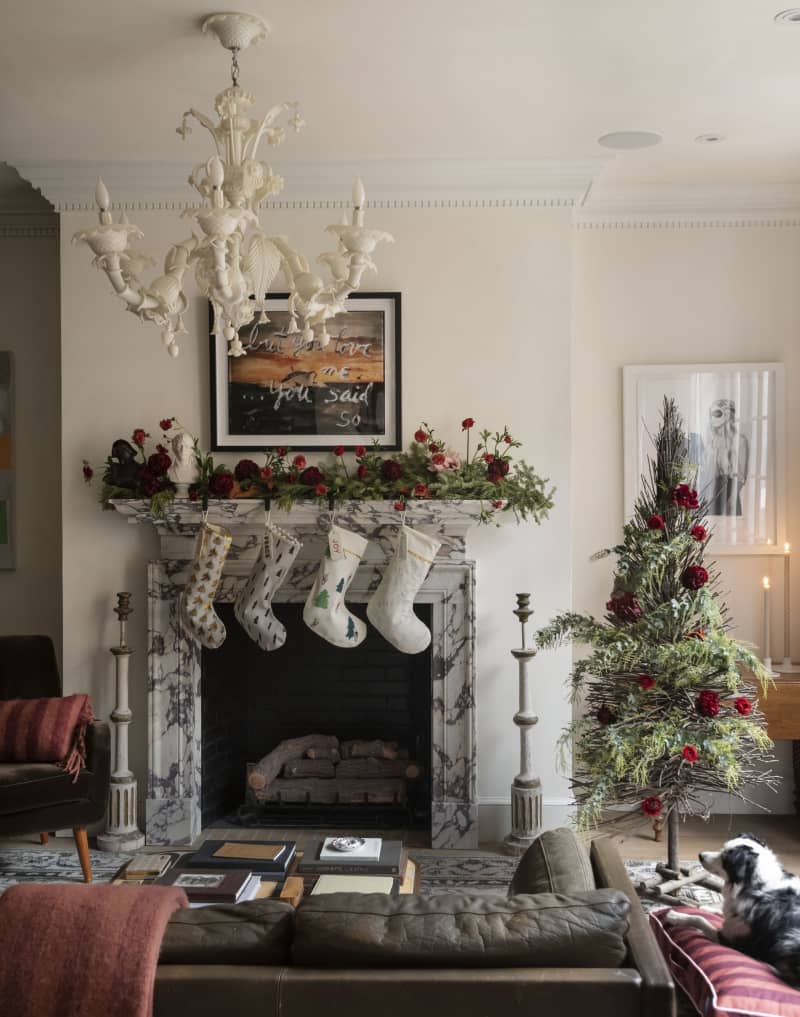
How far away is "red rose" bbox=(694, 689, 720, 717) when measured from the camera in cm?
328

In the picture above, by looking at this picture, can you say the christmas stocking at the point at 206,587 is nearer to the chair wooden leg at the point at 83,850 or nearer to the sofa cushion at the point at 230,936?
the chair wooden leg at the point at 83,850

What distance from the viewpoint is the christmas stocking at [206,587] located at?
393 centimetres

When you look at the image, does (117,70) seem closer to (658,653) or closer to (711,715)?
(658,653)

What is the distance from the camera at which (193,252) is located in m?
2.42

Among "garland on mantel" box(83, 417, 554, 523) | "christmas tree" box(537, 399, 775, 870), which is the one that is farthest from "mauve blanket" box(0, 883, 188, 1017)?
"garland on mantel" box(83, 417, 554, 523)

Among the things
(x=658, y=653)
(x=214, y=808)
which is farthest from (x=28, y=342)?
(x=658, y=653)

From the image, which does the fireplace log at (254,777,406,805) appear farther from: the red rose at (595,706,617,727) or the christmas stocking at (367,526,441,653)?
the red rose at (595,706,617,727)

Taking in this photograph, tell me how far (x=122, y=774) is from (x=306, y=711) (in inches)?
32.5

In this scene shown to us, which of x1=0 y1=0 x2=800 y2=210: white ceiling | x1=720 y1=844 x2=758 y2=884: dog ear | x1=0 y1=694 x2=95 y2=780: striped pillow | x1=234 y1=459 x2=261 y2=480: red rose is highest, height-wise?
x1=0 y1=0 x2=800 y2=210: white ceiling

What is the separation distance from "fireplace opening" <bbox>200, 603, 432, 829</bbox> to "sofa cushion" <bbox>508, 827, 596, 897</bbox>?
1859 millimetres

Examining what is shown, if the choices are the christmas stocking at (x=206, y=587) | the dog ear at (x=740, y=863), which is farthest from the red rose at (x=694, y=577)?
the christmas stocking at (x=206, y=587)

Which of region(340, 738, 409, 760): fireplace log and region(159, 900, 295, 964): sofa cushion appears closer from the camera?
region(159, 900, 295, 964): sofa cushion

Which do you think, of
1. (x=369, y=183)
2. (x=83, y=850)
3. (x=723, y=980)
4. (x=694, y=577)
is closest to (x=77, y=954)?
(x=723, y=980)

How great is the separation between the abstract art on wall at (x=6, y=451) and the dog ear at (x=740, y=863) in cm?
336
